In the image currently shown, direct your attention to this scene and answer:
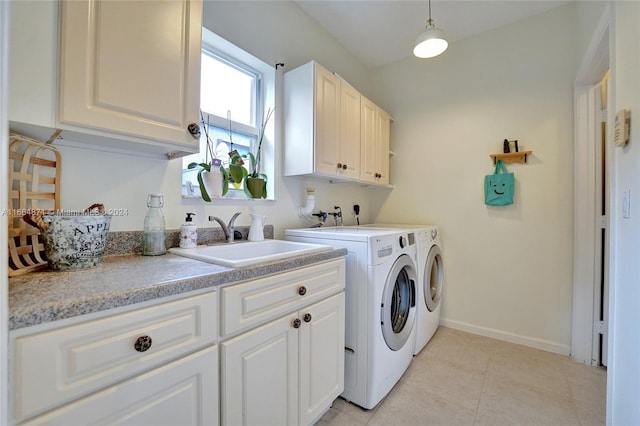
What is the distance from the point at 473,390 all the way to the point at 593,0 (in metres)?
2.45

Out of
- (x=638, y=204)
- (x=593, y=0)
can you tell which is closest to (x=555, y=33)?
(x=593, y=0)

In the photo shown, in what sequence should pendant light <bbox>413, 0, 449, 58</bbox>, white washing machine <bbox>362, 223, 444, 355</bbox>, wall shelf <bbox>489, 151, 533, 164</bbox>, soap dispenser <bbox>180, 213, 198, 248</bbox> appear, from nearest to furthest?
1. soap dispenser <bbox>180, 213, 198, 248</bbox>
2. pendant light <bbox>413, 0, 449, 58</bbox>
3. white washing machine <bbox>362, 223, 444, 355</bbox>
4. wall shelf <bbox>489, 151, 533, 164</bbox>

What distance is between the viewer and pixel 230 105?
180cm

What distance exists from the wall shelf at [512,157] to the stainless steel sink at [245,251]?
5.92 feet

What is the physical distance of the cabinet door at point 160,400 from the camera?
618 millimetres

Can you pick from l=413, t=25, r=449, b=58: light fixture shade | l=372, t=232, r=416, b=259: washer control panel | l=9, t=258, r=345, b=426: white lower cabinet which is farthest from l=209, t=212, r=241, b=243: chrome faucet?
l=413, t=25, r=449, b=58: light fixture shade

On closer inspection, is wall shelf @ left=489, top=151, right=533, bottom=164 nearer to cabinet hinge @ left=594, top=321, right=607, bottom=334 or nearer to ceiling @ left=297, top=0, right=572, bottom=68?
ceiling @ left=297, top=0, right=572, bottom=68

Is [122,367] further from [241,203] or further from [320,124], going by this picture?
[320,124]

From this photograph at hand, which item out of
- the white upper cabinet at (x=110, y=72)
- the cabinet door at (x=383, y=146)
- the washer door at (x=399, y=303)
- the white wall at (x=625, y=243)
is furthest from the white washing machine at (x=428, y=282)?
the white upper cabinet at (x=110, y=72)

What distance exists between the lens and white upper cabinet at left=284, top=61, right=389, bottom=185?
182 cm

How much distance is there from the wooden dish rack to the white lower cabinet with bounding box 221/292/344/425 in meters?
0.67

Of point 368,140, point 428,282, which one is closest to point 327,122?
point 368,140

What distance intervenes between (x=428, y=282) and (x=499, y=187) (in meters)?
1.01

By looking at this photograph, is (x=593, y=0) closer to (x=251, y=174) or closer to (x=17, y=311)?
(x=251, y=174)
